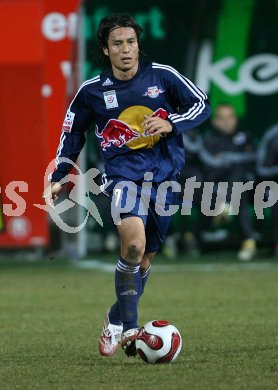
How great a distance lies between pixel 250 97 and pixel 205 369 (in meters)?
11.2

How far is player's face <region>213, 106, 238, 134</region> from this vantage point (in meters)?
17.0

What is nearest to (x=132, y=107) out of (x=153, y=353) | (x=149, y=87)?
(x=149, y=87)

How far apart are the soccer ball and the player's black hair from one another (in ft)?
6.59

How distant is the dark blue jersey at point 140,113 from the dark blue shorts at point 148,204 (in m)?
0.08

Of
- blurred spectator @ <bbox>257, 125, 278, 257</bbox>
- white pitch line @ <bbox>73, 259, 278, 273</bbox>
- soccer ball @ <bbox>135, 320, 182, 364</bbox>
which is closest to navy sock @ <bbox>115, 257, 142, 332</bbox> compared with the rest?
soccer ball @ <bbox>135, 320, 182, 364</bbox>

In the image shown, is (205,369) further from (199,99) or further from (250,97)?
(250,97)

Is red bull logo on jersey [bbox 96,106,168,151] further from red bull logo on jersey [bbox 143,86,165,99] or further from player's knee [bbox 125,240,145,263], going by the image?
player's knee [bbox 125,240,145,263]

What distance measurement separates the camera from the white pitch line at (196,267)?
1548 cm

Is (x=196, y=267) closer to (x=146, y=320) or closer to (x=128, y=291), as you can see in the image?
(x=146, y=320)

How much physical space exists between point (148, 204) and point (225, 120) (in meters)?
9.54

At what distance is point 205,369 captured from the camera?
6824mm

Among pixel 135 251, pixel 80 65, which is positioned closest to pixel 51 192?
pixel 135 251

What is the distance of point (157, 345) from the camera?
710 cm

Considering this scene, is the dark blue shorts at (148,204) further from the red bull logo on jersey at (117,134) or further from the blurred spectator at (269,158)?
the blurred spectator at (269,158)
